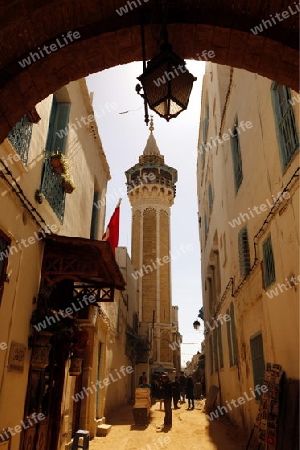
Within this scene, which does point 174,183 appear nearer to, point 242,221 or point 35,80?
point 242,221

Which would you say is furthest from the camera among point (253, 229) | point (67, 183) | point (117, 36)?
point (253, 229)

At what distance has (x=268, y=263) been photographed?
23.9ft

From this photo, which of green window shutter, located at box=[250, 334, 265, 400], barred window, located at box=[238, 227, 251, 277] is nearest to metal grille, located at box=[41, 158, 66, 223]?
barred window, located at box=[238, 227, 251, 277]

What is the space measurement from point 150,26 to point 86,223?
7.57m

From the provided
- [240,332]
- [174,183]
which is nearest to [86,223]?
[240,332]

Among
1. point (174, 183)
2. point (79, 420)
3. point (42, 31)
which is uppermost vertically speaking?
point (174, 183)

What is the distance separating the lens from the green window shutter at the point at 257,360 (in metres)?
7.88

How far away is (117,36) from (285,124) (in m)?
3.77

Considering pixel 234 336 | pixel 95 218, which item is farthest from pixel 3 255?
pixel 234 336

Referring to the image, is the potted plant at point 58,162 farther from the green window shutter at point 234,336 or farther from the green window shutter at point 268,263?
the green window shutter at point 234,336

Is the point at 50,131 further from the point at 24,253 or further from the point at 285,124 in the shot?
the point at 285,124

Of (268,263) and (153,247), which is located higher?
(153,247)

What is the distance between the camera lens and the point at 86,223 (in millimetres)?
10672

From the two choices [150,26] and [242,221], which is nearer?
[150,26]
